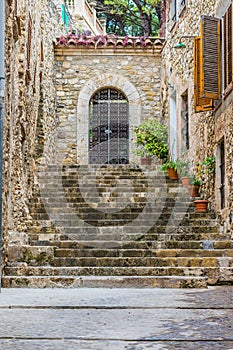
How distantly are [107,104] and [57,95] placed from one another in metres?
1.46

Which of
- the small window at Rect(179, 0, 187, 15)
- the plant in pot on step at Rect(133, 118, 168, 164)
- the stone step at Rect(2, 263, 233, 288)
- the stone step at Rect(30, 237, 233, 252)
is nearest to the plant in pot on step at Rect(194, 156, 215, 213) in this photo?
the stone step at Rect(30, 237, 233, 252)

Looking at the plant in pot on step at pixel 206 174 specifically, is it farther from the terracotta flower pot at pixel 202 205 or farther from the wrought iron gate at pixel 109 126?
the wrought iron gate at pixel 109 126

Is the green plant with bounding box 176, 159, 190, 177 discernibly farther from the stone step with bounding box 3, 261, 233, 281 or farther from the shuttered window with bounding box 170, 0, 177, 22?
the stone step with bounding box 3, 261, 233, 281

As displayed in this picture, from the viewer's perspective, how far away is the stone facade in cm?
1117

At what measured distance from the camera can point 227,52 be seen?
11.0 m

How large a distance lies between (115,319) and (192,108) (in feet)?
31.2

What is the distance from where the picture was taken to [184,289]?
8023 mm

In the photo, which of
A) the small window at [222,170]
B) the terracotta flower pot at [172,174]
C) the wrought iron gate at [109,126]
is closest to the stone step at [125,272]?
the small window at [222,170]

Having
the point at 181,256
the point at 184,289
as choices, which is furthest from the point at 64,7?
the point at 184,289

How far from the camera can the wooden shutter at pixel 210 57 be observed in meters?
11.5

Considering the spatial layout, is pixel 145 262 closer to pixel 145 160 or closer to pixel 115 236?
pixel 115 236

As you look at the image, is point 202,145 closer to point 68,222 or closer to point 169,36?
point 68,222

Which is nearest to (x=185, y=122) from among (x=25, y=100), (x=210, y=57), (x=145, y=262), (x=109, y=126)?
(x=109, y=126)

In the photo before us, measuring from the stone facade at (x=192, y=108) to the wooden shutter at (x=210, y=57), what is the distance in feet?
0.82
